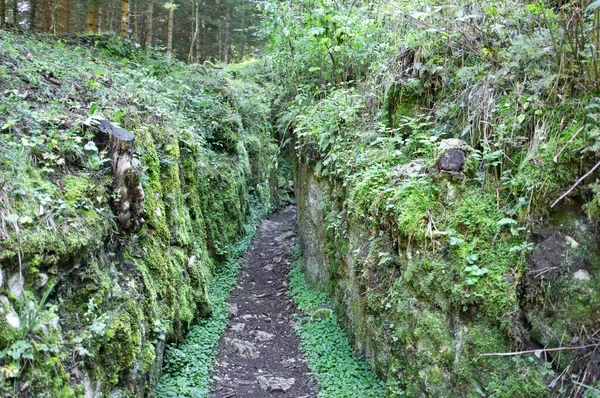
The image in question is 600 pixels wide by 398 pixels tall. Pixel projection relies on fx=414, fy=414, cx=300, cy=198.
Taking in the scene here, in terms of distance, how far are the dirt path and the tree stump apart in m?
2.77

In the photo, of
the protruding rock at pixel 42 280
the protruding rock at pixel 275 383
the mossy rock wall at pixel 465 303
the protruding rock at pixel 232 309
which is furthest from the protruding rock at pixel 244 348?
the protruding rock at pixel 42 280

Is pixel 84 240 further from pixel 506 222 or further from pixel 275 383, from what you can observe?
pixel 506 222

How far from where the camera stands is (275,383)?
596cm

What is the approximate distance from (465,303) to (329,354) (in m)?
3.14

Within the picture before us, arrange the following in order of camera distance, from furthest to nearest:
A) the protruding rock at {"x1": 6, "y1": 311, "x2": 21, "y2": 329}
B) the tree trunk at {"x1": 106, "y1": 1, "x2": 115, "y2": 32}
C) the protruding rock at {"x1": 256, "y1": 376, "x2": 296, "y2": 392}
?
the tree trunk at {"x1": 106, "y1": 1, "x2": 115, "y2": 32} → the protruding rock at {"x1": 256, "y1": 376, "x2": 296, "y2": 392} → the protruding rock at {"x1": 6, "y1": 311, "x2": 21, "y2": 329}

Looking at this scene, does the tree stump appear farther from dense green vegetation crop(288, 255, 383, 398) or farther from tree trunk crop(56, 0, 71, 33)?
tree trunk crop(56, 0, 71, 33)

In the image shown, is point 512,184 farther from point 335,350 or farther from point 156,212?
point 156,212

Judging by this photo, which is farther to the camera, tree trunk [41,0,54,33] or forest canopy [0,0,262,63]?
forest canopy [0,0,262,63]

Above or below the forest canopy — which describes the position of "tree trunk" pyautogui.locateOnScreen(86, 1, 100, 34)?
below

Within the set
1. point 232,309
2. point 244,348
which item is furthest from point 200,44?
point 244,348

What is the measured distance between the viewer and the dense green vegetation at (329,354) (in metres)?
5.59

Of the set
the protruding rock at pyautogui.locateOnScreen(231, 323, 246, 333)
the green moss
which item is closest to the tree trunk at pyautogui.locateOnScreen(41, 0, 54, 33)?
the protruding rock at pyautogui.locateOnScreen(231, 323, 246, 333)

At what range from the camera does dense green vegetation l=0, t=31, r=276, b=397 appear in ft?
10.1

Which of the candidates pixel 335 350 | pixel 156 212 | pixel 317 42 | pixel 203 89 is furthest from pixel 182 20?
pixel 335 350
